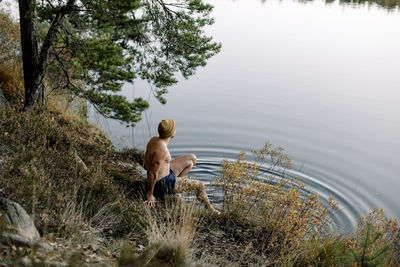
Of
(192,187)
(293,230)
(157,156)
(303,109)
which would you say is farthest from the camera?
(303,109)

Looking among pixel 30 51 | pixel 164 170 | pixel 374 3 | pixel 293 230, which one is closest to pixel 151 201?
pixel 164 170

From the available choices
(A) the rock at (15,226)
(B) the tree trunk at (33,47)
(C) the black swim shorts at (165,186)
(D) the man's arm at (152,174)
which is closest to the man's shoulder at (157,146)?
(D) the man's arm at (152,174)

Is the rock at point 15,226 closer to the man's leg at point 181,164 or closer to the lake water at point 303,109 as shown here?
the man's leg at point 181,164

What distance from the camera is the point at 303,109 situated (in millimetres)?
15250

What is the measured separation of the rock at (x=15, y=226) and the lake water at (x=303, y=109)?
4.39 m

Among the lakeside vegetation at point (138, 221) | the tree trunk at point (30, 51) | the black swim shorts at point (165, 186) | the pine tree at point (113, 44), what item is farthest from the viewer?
the tree trunk at point (30, 51)

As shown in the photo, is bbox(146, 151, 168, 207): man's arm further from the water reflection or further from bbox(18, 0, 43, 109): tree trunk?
the water reflection

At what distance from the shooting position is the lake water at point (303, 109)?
33.7 ft

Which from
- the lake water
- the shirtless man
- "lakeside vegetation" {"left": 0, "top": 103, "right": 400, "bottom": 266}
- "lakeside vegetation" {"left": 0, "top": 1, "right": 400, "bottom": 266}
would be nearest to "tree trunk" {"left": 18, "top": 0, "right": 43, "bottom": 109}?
"lakeside vegetation" {"left": 0, "top": 1, "right": 400, "bottom": 266}

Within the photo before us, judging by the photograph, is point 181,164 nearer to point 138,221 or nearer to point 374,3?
point 138,221

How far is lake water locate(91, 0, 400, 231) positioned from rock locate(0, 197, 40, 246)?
4386 mm

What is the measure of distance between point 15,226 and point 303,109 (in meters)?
12.7

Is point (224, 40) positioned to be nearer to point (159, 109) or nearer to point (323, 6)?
point (159, 109)

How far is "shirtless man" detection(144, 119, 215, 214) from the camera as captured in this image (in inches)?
245
